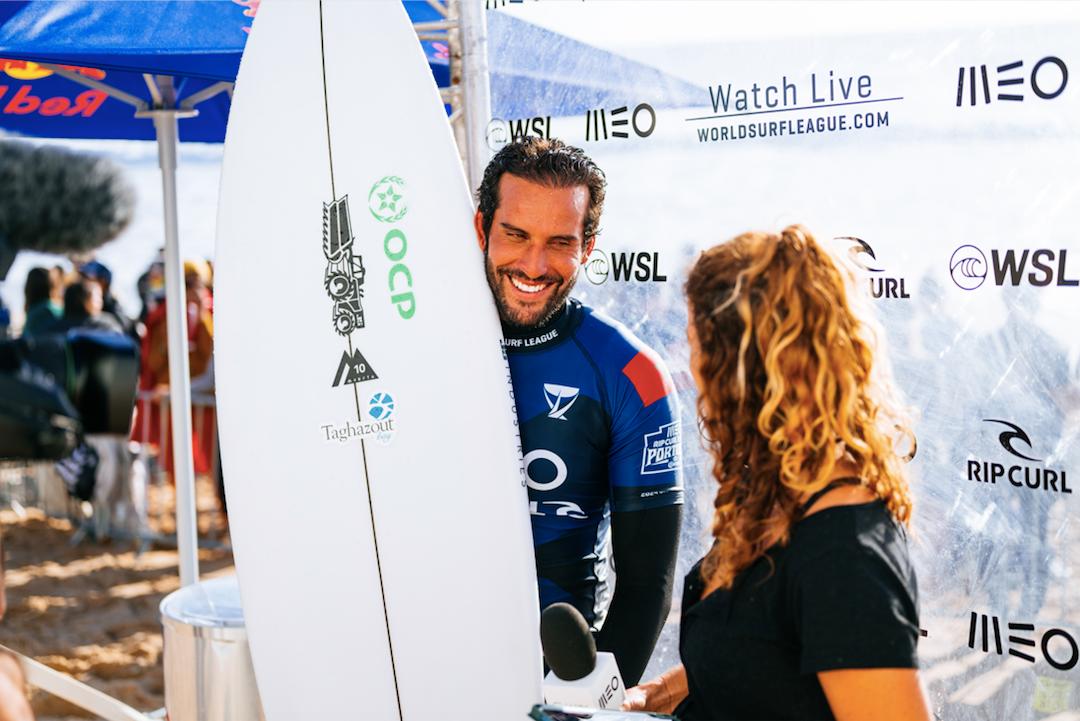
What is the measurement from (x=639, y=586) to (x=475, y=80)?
47.8 inches

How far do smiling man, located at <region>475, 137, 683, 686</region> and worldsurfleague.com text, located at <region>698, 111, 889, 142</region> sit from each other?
0.59m

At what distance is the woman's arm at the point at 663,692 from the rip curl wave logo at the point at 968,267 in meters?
1.05

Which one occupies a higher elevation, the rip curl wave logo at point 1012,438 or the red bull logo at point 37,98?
the red bull logo at point 37,98

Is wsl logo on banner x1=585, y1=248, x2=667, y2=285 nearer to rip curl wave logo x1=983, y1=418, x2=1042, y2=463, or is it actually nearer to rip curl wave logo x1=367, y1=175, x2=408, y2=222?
rip curl wave logo x1=367, y1=175, x2=408, y2=222

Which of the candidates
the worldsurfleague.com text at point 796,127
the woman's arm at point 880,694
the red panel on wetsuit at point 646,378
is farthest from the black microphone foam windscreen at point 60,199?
the woman's arm at point 880,694

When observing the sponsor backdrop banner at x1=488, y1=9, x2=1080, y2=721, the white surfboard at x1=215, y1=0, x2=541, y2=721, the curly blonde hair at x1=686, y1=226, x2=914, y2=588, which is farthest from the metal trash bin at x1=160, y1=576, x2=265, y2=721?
the curly blonde hair at x1=686, y1=226, x2=914, y2=588

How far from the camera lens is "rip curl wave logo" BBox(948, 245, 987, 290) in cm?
221

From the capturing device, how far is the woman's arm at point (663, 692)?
1.64 metres

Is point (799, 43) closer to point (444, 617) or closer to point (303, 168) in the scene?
point (303, 168)

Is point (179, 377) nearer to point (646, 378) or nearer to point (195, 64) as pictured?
point (195, 64)

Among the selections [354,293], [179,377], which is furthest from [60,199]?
[354,293]

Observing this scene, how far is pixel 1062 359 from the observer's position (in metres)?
2.14

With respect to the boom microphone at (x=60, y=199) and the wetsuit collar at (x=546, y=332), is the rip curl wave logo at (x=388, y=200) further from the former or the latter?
the boom microphone at (x=60, y=199)

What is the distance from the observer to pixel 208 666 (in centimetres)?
234
